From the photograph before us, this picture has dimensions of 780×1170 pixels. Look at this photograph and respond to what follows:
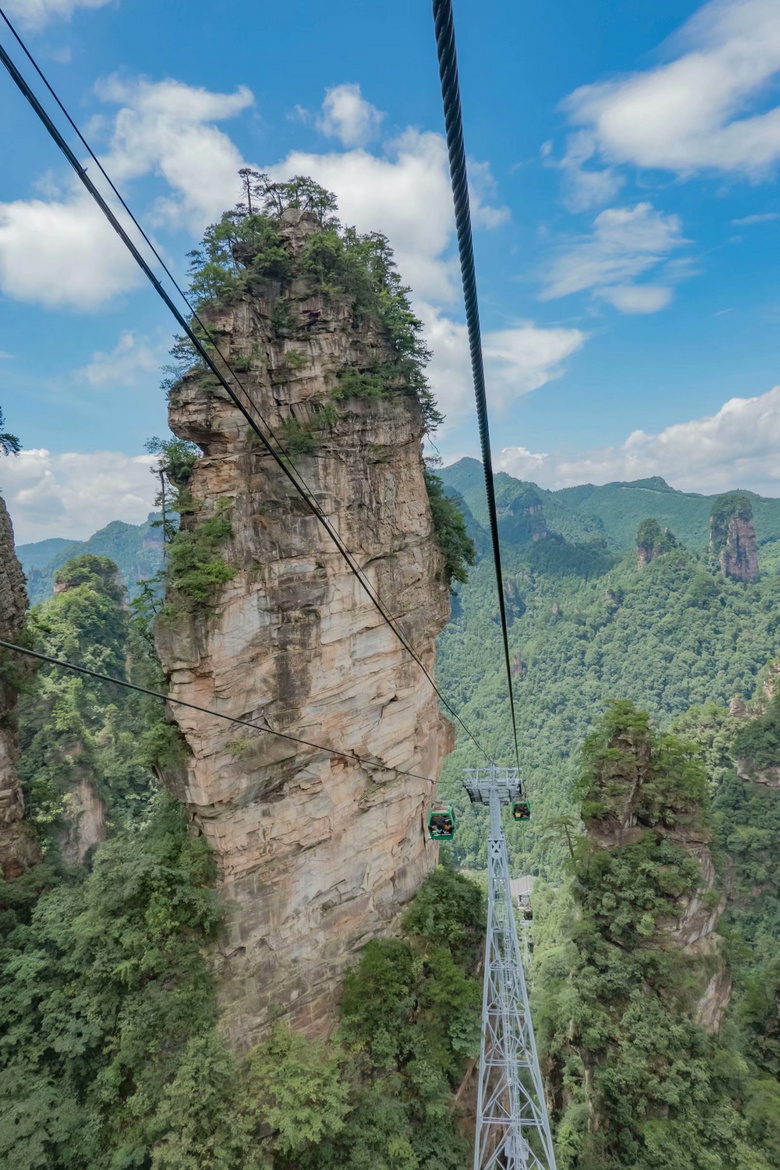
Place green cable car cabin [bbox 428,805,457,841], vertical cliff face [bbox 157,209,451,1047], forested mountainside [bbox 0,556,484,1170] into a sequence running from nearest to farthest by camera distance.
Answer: forested mountainside [bbox 0,556,484,1170] → vertical cliff face [bbox 157,209,451,1047] → green cable car cabin [bbox 428,805,457,841]

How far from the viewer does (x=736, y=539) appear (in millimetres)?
94438

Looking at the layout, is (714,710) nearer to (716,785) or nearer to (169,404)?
(716,785)

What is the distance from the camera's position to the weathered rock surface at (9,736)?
14539 mm

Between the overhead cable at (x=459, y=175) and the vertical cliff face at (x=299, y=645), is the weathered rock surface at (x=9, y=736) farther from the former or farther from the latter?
the overhead cable at (x=459, y=175)

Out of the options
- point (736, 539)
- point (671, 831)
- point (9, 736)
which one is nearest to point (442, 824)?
point (671, 831)

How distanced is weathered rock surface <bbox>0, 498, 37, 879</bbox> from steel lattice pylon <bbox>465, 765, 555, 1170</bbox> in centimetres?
1268

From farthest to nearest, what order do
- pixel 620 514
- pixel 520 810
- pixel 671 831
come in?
1. pixel 620 514
2. pixel 671 831
3. pixel 520 810

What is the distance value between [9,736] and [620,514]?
194 metres

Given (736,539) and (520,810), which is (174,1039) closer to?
(520,810)

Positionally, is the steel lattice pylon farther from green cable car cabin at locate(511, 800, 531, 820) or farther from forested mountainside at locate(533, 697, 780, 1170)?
forested mountainside at locate(533, 697, 780, 1170)

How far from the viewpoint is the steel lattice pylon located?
13.4 metres

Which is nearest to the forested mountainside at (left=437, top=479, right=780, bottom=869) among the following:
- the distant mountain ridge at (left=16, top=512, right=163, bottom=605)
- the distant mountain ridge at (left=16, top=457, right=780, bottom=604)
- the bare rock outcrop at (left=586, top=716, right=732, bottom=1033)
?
the distant mountain ridge at (left=16, top=457, right=780, bottom=604)

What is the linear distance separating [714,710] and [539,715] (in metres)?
35.2

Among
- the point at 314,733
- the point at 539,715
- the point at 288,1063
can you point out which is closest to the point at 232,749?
the point at 314,733
